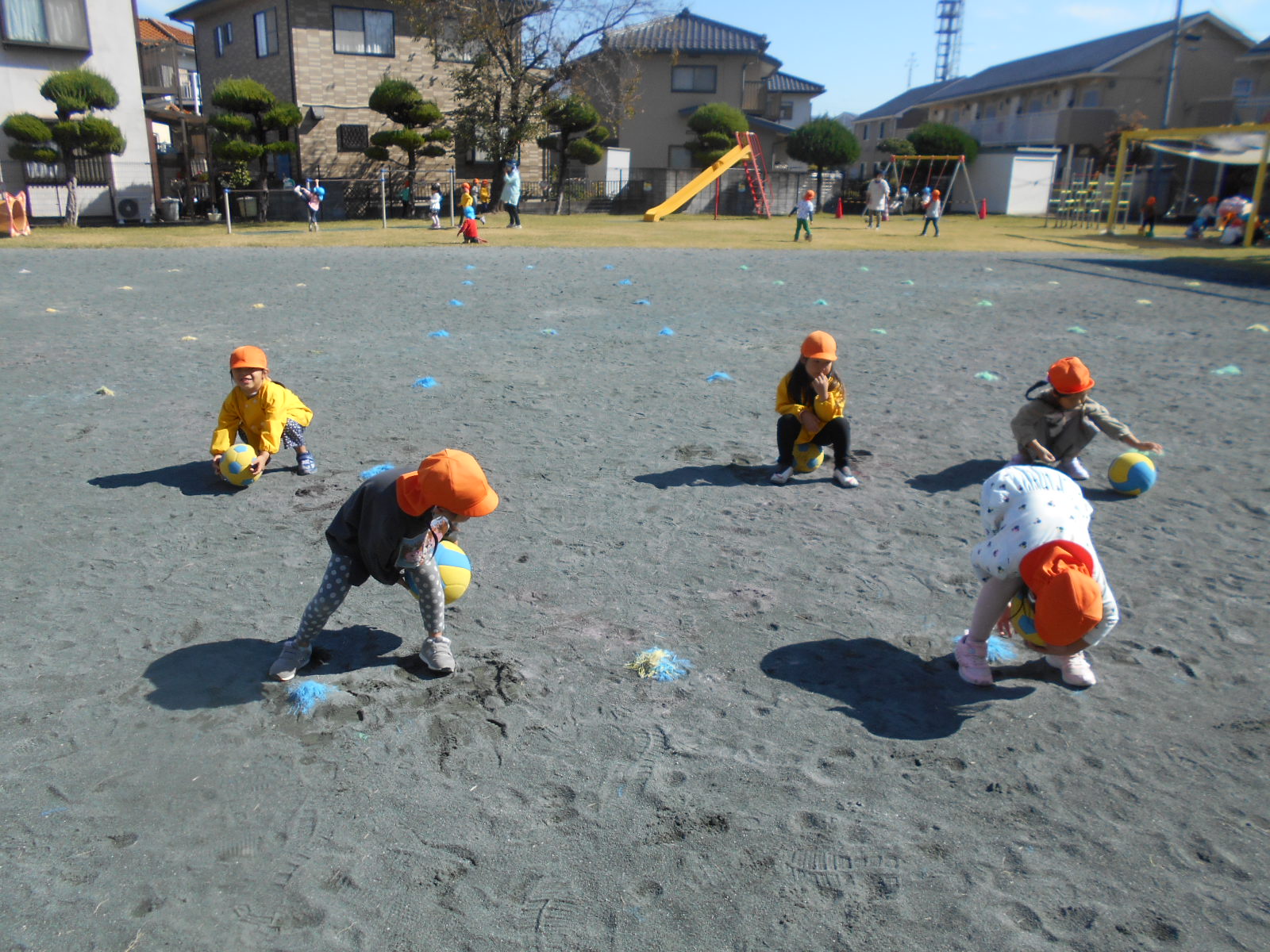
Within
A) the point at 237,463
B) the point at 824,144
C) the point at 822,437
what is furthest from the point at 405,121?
the point at 822,437

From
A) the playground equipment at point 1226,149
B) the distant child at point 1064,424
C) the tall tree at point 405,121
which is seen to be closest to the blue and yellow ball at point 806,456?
the distant child at point 1064,424

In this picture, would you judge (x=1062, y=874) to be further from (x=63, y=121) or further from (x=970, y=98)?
(x=970, y=98)

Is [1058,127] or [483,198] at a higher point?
[1058,127]

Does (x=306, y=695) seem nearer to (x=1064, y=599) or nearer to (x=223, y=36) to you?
(x=1064, y=599)

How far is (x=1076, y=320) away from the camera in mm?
12609

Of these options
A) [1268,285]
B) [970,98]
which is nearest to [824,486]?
[1268,285]

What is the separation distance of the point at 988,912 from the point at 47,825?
2.75 meters

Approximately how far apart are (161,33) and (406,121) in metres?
28.7

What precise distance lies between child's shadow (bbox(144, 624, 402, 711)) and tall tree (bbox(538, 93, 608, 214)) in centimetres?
3422

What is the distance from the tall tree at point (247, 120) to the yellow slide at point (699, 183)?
13013mm

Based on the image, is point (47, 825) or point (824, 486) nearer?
point (47, 825)

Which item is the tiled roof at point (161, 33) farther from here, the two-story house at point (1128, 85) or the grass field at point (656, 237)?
the two-story house at point (1128, 85)

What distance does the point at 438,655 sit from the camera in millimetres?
3672

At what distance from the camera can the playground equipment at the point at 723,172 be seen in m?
36.3
